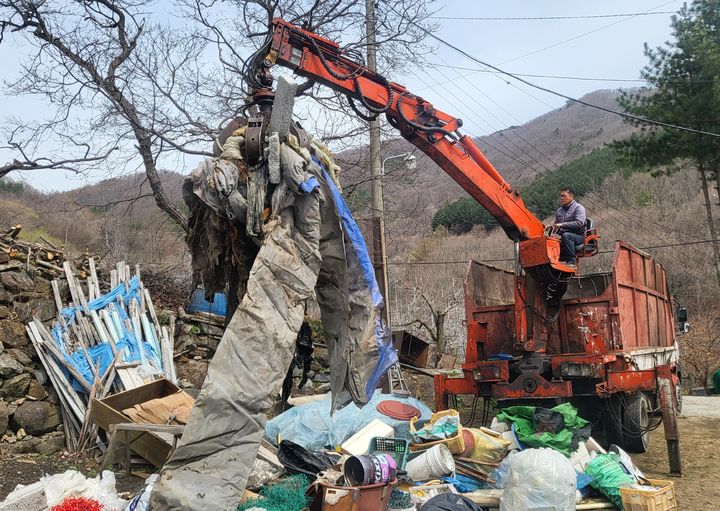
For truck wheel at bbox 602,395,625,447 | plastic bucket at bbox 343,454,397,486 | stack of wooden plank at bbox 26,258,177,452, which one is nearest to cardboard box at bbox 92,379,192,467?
stack of wooden plank at bbox 26,258,177,452

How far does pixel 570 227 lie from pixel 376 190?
4275 mm

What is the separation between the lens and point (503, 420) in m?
6.37

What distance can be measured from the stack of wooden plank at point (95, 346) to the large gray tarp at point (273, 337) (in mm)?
4665

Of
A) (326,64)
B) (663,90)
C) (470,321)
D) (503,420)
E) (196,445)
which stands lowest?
(503,420)

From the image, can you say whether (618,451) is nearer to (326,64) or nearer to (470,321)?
(470,321)

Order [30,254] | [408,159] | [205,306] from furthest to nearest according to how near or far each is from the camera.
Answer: [408,159] → [205,306] → [30,254]

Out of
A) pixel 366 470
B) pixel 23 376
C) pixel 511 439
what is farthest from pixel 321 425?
pixel 23 376

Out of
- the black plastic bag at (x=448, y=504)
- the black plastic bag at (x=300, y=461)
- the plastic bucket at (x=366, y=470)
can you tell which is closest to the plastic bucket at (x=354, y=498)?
the plastic bucket at (x=366, y=470)

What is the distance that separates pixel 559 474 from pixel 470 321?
13.2ft

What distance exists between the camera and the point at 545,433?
5820mm

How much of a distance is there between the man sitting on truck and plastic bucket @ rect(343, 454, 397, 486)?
14.3ft

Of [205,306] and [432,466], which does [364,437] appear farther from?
[205,306]

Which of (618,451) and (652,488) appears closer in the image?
(652,488)

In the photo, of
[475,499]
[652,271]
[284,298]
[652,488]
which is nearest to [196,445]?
[284,298]
